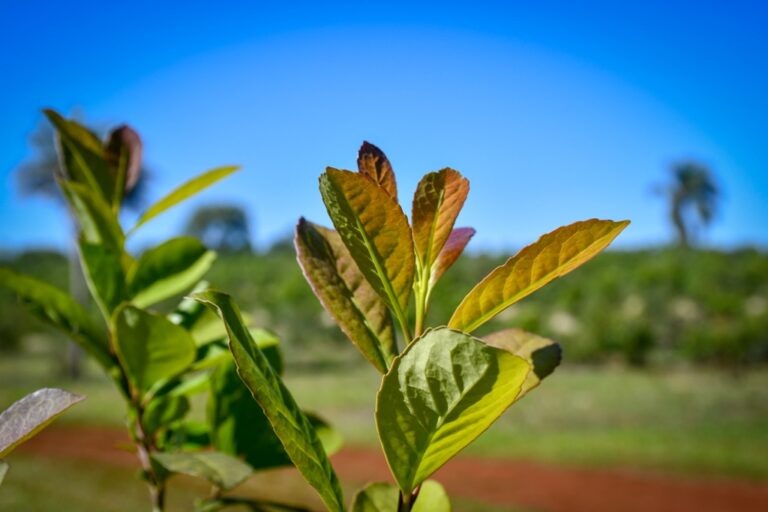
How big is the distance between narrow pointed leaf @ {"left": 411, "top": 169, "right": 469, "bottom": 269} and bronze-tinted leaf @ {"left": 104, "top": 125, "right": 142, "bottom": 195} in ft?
1.01

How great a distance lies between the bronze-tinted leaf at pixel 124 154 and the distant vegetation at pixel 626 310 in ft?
24.7

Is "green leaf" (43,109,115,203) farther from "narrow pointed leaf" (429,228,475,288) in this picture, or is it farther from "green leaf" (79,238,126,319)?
"narrow pointed leaf" (429,228,475,288)

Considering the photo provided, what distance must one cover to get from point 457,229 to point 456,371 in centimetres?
17

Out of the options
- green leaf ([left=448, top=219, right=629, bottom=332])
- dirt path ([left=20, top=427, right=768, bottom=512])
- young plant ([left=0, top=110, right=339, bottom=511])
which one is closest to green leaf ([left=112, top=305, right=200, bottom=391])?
young plant ([left=0, top=110, right=339, bottom=511])

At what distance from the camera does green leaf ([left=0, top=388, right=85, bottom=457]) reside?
0.31 meters

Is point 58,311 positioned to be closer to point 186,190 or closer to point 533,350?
point 186,190

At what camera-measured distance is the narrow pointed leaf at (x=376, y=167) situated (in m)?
0.36

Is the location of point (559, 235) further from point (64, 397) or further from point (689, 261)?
point (689, 261)

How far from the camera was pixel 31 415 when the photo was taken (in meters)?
0.33

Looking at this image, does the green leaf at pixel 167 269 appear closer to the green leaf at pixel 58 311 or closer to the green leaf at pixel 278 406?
the green leaf at pixel 58 311

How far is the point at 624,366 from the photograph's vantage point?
941 centimetres

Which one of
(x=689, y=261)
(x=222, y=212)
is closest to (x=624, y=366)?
(x=689, y=261)

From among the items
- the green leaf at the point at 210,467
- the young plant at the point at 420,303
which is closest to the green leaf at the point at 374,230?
the young plant at the point at 420,303

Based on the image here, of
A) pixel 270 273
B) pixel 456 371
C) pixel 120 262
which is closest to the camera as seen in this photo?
pixel 456 371
